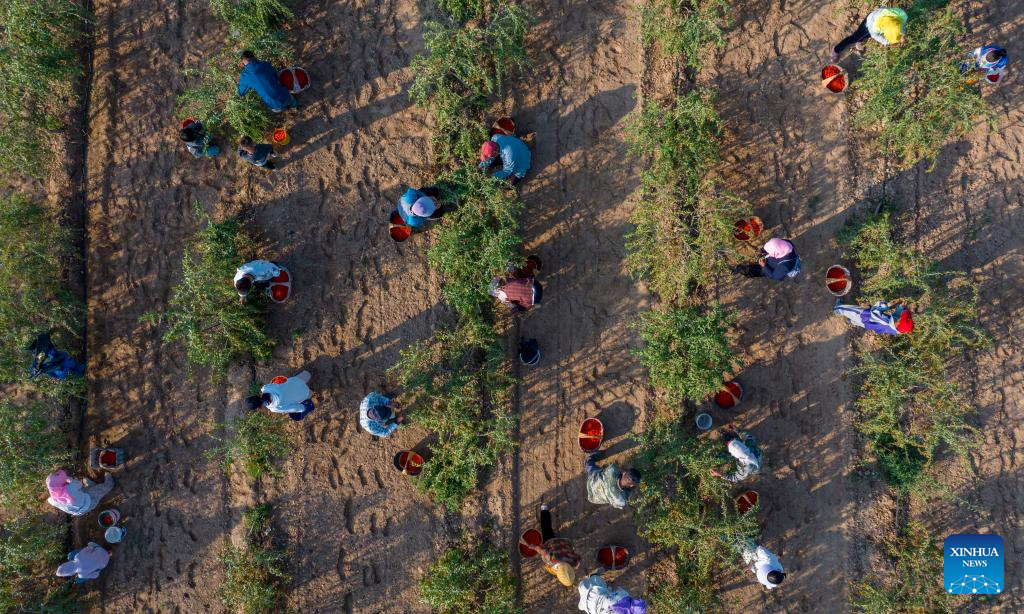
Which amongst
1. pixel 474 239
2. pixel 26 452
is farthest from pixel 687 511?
Result: pixel 26 452

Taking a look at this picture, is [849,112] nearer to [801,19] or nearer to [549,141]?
[801,19]

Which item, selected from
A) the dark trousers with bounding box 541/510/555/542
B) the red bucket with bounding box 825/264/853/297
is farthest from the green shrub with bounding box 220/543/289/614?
the red bucket with bounding box 825/264/853/297

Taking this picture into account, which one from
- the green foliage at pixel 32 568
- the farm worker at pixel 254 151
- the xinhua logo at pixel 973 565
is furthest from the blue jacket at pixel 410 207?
the xinhua logo at pixel 973 565

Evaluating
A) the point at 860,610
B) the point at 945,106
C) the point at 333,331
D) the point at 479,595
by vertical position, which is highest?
the point at 945,106

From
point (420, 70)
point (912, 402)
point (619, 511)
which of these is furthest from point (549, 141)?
point (912, 402)

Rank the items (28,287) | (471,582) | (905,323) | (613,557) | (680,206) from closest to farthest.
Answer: (905,323) < (613,557) < (471,582) < (680,206) < (28,287)

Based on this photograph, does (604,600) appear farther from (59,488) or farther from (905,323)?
(59,488)
